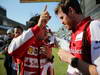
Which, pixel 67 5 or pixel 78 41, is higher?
pixel 67 5

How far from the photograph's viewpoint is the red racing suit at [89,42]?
7.02ft

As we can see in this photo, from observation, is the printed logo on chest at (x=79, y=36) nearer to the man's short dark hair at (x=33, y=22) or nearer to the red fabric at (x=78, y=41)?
the red fabric at (x=78, y=41)

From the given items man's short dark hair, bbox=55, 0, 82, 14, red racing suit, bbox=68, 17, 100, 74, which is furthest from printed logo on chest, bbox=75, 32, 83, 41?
man's short dark hair, bbox=55, 0, 82, 14

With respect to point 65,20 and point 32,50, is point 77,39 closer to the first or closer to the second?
point 65,20

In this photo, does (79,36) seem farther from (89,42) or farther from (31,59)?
(31,59)

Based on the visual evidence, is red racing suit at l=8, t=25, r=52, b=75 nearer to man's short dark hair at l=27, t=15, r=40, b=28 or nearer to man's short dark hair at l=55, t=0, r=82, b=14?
man's short dark hair at l=27, t=15, r=40, b=28

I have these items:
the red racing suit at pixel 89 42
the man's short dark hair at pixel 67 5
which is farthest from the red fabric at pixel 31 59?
the red racing suit at pixel 89 42

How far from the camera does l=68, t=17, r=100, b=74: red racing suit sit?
2139mm

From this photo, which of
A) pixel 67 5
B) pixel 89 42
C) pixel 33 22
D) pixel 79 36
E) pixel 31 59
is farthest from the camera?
pixel 33 22

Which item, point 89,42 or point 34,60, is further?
point 34,60

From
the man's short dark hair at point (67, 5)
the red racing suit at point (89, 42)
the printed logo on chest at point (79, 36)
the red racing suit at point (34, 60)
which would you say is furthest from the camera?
the red racing suit at point (34, 60)

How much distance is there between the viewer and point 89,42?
2193mm

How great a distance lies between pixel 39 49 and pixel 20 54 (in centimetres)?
38

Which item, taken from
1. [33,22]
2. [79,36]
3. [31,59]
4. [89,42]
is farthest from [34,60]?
[89,42]
